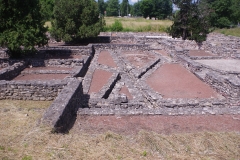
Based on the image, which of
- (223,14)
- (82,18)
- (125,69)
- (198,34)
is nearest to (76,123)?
(125,69)

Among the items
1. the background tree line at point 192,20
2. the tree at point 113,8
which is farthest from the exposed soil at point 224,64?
the tree at point 113,8

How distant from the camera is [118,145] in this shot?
193 inches

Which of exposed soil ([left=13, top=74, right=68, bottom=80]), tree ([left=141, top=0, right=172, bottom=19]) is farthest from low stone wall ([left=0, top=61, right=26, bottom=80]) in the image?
tree ([left=141, top=0, right=172, bottom=19])

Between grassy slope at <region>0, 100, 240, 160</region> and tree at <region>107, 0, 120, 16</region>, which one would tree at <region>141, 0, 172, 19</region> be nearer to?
tree at <region>107, 0, 120, 16</region>

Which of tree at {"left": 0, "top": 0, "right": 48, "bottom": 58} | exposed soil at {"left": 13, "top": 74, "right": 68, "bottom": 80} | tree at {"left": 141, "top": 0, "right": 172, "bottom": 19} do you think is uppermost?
tree at {"left": 141, "top": 0, "right": 172, "bottom": 19}

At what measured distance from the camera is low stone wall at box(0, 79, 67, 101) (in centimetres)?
933

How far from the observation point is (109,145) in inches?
192

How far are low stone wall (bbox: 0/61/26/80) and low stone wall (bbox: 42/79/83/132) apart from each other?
5.67 metres

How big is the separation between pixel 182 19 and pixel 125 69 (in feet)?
51.2

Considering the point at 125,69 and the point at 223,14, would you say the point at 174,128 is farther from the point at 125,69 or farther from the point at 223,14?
the point at 223,14

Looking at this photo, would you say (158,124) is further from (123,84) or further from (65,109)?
(123,84)

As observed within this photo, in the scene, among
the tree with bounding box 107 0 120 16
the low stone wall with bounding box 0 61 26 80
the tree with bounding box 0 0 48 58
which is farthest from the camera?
the tree with bounding box 107 0 120 16

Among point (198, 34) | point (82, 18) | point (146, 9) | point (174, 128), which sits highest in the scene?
point (146, 9)

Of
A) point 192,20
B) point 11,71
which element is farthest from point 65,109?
point 192,20
